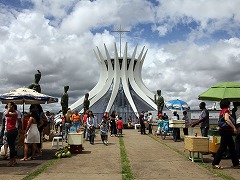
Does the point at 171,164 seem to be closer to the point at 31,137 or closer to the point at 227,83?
the point at 227,83

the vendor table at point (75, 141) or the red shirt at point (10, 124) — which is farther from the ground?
the red shirt at point (10, 124)

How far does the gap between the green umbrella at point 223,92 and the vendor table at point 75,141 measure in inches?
167

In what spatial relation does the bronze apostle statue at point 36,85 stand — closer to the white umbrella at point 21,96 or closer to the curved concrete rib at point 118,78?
the white umbrella at point 21,96

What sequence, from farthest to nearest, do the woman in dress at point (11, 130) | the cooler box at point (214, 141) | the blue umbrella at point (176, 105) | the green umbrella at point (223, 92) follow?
the blue umbrella at point (176, 105), the green umbrella at point (223, 92), the cooler box at point (214, 141), the woman in dress at point (11, 130)

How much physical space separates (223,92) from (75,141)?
5.01m

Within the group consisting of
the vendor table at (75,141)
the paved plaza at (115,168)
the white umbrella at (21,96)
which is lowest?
the paved plaza at (115,168)

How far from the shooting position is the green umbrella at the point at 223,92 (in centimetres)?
877

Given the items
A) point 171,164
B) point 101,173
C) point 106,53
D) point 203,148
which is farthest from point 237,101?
point 106,53

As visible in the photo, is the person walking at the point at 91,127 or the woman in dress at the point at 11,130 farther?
the person walking at the point at 91,127

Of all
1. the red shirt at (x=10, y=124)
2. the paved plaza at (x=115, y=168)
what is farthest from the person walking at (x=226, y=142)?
the red shirt at (x=10, y=124)

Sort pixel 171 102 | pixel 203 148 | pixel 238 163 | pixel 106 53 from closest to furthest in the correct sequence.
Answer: pixel 238 163 < pixel 203 148 < pixel 171 102 < pixel 106 53

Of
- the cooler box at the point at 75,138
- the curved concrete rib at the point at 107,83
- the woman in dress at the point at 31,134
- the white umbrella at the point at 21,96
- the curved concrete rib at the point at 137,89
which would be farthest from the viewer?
the curved concrete rib at the point at 107,83

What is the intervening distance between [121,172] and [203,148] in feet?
8.63

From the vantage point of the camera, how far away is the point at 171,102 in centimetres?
3744
